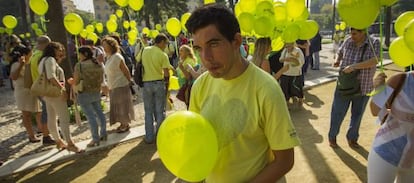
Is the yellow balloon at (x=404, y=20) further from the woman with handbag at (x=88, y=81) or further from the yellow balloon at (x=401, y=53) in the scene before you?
the woman with handbag at (x=88, y=81)

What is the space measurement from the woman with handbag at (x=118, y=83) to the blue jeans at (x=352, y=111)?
11.0ft

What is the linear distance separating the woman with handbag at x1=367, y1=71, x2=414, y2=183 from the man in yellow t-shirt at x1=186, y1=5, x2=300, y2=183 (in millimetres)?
1040

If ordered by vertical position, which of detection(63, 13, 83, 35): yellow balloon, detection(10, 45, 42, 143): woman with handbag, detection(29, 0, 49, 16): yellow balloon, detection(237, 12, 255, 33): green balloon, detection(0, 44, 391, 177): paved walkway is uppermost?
detection(29, 0, 49, 16): yellow balloon

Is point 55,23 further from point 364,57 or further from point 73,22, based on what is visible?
point 364,57

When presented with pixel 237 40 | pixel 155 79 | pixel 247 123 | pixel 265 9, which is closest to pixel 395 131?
pixel 247 123

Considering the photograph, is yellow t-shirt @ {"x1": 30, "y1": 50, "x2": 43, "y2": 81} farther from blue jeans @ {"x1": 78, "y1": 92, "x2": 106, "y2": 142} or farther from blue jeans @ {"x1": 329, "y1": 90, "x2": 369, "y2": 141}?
blue jeans @ {"x1": 329, "y1": 90, "x2": 369, "y2": 141}

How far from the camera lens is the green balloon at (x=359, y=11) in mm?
2287

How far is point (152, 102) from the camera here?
→ 543 centimetres

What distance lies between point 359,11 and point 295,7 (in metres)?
1.66

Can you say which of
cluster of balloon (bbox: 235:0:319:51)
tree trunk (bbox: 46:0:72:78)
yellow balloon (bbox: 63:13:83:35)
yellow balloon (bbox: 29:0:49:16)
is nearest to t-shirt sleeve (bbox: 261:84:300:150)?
cluster of balloon (bbox: 235:0:319:51)

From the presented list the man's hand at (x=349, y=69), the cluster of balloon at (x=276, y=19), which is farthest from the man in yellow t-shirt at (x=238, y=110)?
the man's hand at (x=349, y=69)

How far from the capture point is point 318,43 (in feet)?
38.2

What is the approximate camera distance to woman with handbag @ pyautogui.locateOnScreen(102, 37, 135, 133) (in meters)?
5.24

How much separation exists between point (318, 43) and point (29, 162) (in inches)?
395
